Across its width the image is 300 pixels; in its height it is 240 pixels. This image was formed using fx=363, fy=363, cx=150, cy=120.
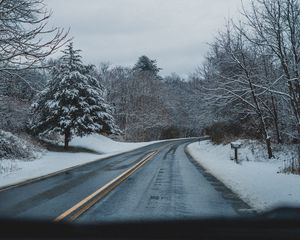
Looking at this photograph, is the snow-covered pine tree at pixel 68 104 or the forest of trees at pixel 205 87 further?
the snow-covered pine tree at pixel 68 104

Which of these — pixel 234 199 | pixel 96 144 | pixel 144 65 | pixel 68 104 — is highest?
pixel 144 65

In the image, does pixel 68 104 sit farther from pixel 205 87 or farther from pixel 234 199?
pixel 234 199

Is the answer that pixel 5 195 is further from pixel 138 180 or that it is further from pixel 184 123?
pixel 184 123

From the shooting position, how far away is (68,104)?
29969 mm

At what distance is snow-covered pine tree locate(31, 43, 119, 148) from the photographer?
1161 inches

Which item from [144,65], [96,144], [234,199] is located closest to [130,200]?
[234,199]

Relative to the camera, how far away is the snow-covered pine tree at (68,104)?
2948 centimetres

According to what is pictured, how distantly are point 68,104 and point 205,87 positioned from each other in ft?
39.4

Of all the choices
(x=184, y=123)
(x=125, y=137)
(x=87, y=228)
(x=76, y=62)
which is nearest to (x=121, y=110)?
(x=125, y=137)

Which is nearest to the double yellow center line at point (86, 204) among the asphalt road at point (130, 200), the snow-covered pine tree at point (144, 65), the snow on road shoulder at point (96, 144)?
the asphalt road at point (130, 200)

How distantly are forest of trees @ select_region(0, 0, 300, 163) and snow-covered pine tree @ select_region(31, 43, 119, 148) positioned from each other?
11cm

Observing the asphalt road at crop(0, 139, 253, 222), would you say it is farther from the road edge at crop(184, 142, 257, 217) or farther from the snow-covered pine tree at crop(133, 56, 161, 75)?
the snow-covered pine tree at crop(133, 56, 161, 75)

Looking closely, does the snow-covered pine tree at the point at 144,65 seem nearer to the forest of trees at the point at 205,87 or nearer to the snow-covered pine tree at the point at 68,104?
the forest of trees at the point at 205,87

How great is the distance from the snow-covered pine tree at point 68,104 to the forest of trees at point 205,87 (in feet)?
0.35
